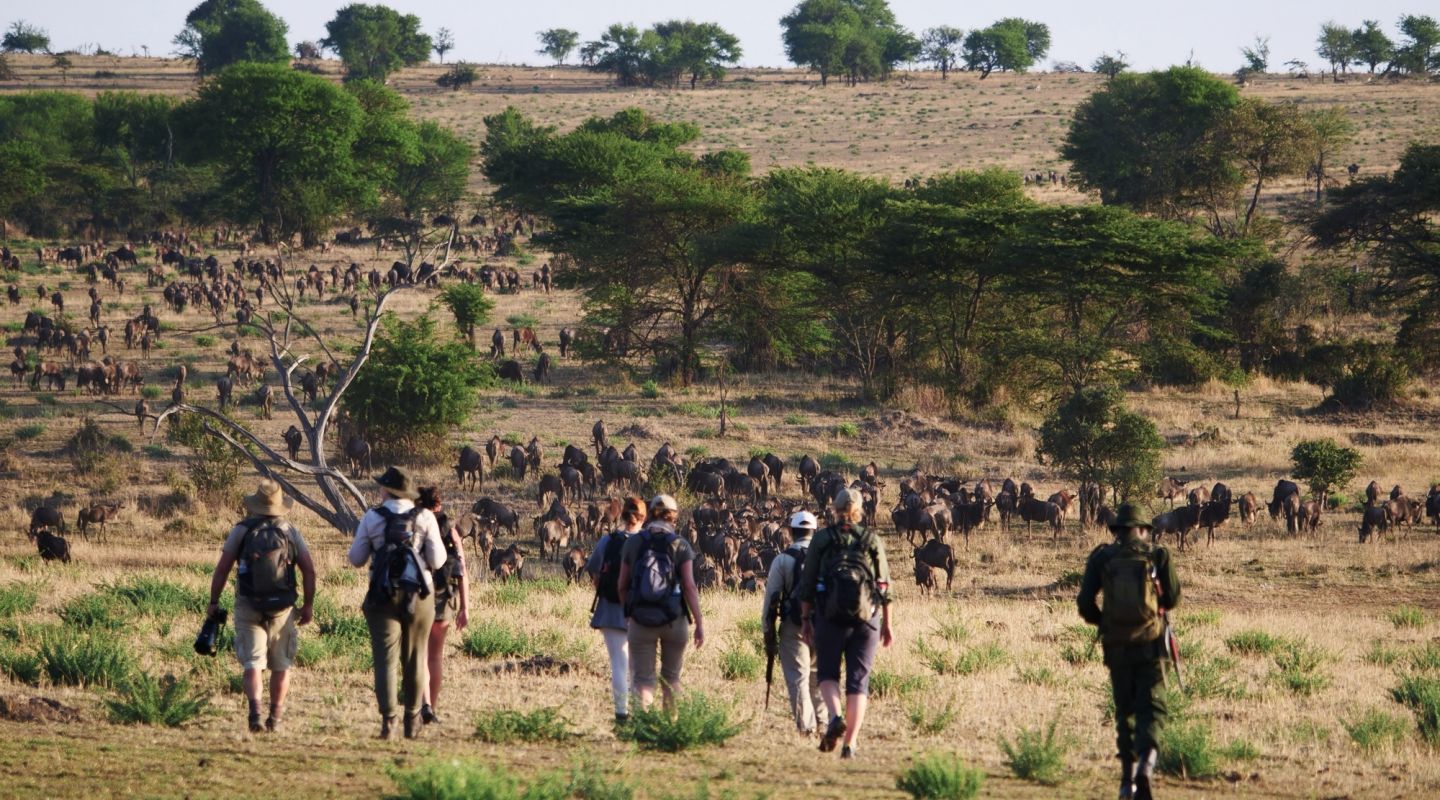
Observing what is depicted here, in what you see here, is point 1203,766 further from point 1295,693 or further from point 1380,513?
point 1380,513

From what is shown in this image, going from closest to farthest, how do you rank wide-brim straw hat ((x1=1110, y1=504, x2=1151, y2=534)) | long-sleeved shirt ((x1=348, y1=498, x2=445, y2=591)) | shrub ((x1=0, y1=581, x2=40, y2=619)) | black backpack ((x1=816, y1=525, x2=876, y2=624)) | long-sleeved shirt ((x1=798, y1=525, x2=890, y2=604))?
wide-brim straw hat ((x1=1110, y1=504, x2=1151, y2=534))
black backpack ((x1=816, y1=525, x2=876, y2=624))
long-sleeved shirt ((x1=798, y1=525, x2=890, y2=604))
long-sleeved shirt ((x1=348, y1=498, x2=445, y2=591))
shrub ((x1=0, y1=581, x2=40, y2=619))

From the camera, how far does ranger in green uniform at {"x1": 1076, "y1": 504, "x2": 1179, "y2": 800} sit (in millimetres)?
7379

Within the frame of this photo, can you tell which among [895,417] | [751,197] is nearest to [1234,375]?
[895,417]

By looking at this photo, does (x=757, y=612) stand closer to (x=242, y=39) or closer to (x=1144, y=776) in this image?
(x=1144, y=776)

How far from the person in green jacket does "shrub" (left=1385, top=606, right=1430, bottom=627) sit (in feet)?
29.2

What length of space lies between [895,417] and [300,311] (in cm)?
1644

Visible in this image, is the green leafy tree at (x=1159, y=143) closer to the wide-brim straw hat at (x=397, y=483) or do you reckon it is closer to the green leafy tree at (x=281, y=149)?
the green leafy tree at (x=281, y=149)

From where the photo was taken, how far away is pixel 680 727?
8.09 meters

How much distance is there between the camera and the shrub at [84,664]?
31.3ft

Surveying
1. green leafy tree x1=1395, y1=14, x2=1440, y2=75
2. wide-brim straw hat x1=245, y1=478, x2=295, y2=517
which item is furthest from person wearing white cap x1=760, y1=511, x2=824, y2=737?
green leafy tree x1=1395, y1=14, x2=1440, y2=75

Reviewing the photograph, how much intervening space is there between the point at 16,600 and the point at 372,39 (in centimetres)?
8587

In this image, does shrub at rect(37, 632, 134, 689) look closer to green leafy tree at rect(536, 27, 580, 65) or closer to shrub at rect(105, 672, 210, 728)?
shrub at rect(105, 672, 210, 728)

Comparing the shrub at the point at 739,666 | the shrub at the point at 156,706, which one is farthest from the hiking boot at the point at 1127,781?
the shrub at the point at 156,706

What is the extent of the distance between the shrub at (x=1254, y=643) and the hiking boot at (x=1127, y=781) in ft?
18.2
